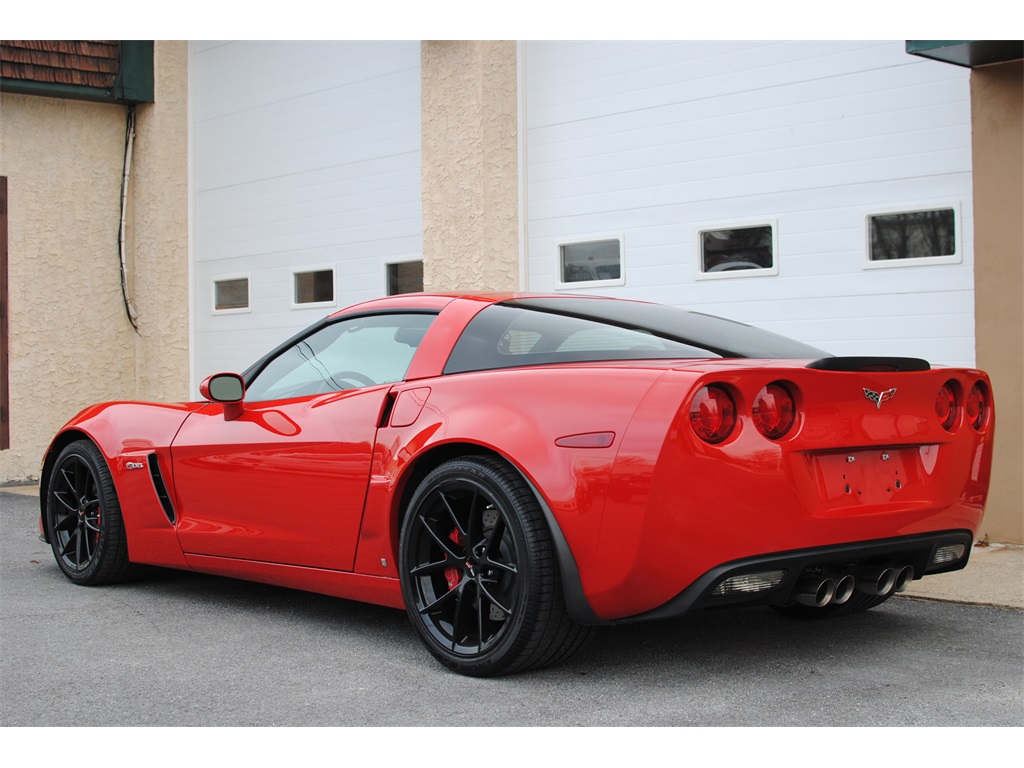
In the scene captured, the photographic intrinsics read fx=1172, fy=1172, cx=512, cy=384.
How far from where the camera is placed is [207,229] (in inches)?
474

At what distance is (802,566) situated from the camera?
133 inches

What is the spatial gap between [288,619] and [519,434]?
64.4 inches

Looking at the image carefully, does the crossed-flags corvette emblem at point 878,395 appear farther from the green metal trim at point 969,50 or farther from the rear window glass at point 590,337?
the green metal trim at point 969,50

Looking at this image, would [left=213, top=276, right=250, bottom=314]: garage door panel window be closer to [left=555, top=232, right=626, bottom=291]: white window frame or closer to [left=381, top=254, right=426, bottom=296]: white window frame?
[left=381, top=254, right=426, bottom=296]: white window frame

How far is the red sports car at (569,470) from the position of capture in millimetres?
3285

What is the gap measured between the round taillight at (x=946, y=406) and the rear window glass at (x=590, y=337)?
1.34ft

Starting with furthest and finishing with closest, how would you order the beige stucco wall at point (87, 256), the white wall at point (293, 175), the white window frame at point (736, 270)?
the beige stucco wall at point (87, 256) → the white wall at point (293, 175) → the white window frame at point (736, 270)

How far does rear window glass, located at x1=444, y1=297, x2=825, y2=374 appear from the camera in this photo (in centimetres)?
380

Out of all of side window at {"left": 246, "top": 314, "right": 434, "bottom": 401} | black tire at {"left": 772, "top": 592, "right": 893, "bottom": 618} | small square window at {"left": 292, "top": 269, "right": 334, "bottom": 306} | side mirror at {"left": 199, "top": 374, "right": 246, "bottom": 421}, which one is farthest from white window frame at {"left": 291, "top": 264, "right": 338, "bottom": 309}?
black tire at {"left": 772, "top": 592, "right": 893, "bottom": 618}

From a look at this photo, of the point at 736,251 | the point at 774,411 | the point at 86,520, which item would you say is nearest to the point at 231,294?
the point at 736,251

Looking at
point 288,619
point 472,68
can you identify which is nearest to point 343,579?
point 288,619

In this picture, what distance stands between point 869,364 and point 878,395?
10 centimetres

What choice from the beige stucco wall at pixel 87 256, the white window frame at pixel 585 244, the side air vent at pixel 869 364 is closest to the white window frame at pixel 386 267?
the white window frame at pixel 585 244

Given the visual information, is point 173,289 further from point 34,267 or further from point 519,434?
point 519,434
